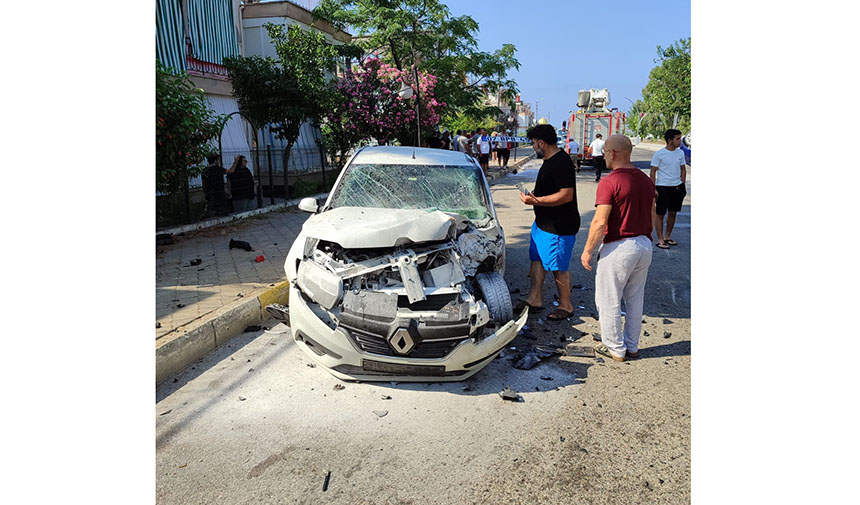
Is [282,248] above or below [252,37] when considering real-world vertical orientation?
below

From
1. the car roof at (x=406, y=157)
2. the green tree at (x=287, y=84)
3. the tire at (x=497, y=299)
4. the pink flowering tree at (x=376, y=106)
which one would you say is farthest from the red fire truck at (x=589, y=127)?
the tire at (x=497, y=299)

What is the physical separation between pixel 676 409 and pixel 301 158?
47.4 feet

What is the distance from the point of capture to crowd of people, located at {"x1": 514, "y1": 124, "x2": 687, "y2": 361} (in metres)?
4.39

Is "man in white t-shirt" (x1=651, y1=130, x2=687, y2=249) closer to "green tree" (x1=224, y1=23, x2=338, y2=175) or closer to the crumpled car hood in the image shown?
the crumpled car hood

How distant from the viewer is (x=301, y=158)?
16.7m

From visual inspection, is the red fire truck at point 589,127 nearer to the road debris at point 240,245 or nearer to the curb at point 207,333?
the road debris at point 240,245

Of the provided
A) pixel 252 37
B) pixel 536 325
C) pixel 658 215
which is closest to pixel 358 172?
pixel 536 325

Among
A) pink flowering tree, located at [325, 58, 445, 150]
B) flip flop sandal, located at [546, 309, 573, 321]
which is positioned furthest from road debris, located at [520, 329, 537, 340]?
pink flowering tree, located at [325, 58, 445, 150]

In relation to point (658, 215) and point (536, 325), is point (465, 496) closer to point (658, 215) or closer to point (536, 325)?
point (536, 325)

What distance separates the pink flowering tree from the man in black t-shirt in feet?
41.5

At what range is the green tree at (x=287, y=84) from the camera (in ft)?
45.5

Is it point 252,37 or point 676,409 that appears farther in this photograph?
point 252,37

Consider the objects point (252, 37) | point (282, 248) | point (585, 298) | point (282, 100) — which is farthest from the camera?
point (252, 37)

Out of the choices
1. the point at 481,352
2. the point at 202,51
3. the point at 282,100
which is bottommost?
the point at 481,352
